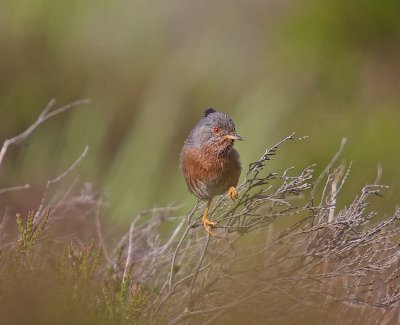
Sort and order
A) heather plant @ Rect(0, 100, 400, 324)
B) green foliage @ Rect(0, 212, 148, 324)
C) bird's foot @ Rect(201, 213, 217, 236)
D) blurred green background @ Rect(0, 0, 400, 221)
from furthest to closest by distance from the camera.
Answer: blurred green background @ Rect(0, 0, 400, 221), bird's foot @ Rect(201, 213, 217, 236), heather plant @ Rect(0, 100, 400, 324), green foliage @ Rect(0, 212, 148, 324)

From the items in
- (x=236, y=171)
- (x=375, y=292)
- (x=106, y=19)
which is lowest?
(x=375, y=292)

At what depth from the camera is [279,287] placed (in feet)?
13.6

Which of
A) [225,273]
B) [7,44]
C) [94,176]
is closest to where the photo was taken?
[225,273]

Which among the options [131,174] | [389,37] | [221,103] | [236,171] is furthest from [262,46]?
[236,171]

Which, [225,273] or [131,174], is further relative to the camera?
[131,174]

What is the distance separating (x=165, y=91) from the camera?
8188 mm

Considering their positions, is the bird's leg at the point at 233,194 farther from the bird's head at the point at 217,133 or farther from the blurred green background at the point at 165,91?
the blurred green background at the point at 165,91

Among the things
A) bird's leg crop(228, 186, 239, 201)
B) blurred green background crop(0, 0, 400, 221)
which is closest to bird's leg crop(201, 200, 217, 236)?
bird's leg crop(228, 186, 239, 201)

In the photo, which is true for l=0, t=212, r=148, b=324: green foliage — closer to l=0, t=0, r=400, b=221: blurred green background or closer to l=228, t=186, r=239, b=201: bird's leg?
l=228, t=186, r=239, b=201: bird's leg

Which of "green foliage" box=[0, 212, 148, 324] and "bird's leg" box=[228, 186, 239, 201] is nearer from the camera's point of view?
"green foliage" box=[0, 212, 148, 324]

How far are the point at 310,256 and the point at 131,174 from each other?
278cm

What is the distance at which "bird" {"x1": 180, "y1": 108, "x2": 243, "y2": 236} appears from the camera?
16.3 ft

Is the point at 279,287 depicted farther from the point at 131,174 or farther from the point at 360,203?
the point at 131,174

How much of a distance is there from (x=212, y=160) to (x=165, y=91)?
3221 mm
